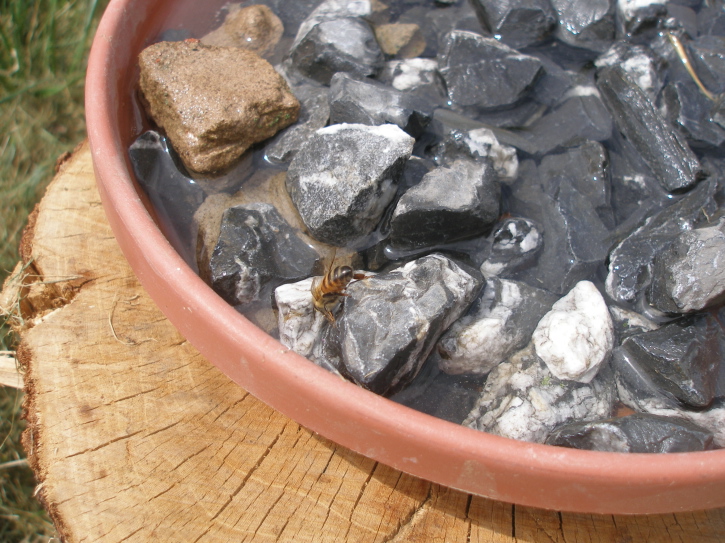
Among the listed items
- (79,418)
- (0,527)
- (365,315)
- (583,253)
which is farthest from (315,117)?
(0,527)

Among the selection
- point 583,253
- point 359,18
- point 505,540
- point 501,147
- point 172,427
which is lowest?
point 505,540

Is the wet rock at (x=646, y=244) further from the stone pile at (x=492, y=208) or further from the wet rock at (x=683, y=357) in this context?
the wet rock at (x=683, y=357)

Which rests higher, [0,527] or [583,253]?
[583,253]

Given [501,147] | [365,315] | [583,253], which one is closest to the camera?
[365,315]

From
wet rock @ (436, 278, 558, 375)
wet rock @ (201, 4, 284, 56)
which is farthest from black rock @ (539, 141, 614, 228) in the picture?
wet rock @ (201, 4, 284, 56)

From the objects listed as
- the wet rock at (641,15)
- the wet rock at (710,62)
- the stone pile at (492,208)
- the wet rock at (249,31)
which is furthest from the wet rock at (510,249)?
the wet rock at (249,31)

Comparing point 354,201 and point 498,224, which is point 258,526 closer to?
point 354,201
